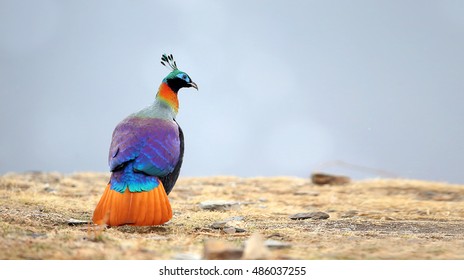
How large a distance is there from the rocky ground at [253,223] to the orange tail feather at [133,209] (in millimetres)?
128

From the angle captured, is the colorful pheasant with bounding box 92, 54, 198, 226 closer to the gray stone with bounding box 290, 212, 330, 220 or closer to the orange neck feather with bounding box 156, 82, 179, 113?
the orange neck feather with bounding box 156, 82, 179, 113

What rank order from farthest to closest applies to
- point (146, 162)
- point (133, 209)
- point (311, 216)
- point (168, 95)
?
point (311, 216) < point (168, 95) < point (146, 162) < point (133, 209)

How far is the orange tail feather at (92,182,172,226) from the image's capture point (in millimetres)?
5480

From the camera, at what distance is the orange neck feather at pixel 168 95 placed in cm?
673

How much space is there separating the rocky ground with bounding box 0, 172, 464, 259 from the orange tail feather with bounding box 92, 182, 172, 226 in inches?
5.0

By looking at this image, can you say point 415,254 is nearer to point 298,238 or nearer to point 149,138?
point 298,238

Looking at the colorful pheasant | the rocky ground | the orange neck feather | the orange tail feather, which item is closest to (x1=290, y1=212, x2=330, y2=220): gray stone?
the rocky ground

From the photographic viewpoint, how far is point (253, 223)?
684 cm

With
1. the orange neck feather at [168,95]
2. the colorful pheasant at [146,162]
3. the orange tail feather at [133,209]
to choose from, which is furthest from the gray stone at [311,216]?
the orange tail feather at [133,209]

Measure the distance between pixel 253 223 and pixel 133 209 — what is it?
185 cm

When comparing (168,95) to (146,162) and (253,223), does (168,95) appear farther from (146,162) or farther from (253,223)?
(253,223)

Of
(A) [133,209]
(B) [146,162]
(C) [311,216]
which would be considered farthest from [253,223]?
(A) [133,209]

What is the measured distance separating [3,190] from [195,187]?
4195 millimetres
